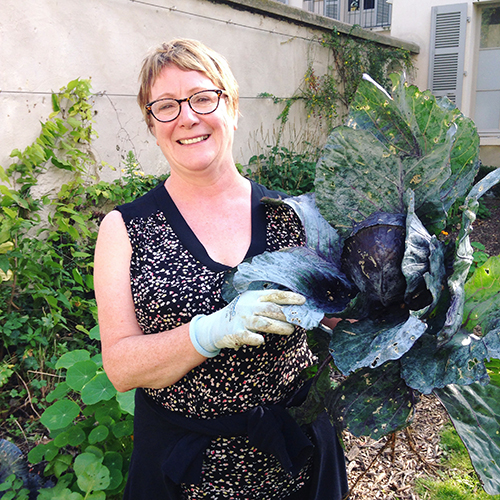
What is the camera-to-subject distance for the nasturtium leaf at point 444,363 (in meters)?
0.73

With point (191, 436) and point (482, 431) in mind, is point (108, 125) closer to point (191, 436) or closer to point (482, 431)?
point (191, 436)

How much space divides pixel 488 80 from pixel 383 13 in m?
4.51

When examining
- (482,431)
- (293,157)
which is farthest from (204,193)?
(293,157)

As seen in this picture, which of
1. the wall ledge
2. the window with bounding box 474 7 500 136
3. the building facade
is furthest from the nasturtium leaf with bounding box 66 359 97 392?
the window with bounding box 474 7 500 136

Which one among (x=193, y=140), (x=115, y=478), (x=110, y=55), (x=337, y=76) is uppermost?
(x=337, y=76)

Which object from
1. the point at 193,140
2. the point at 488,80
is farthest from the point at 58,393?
the point at 488,80

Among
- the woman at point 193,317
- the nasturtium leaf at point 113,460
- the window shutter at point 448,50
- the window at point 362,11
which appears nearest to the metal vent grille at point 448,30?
the window shutter at point 448,50

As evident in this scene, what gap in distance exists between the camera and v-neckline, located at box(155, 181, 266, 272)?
1.33 metres

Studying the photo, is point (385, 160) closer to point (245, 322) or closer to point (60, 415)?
point (245, 322)

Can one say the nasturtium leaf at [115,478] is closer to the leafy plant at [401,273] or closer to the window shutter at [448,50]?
the leafy plant at [401,273]

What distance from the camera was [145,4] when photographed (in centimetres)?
425

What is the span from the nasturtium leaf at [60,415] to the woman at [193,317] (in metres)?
0.69

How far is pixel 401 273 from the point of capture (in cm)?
82

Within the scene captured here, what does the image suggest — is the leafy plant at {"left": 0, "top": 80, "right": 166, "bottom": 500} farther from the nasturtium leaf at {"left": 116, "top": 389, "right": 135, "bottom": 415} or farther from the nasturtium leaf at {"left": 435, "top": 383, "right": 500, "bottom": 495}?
the nasturtium leaf at {"left": 435, "top": 383, "right": 500, "bottom": 495}
